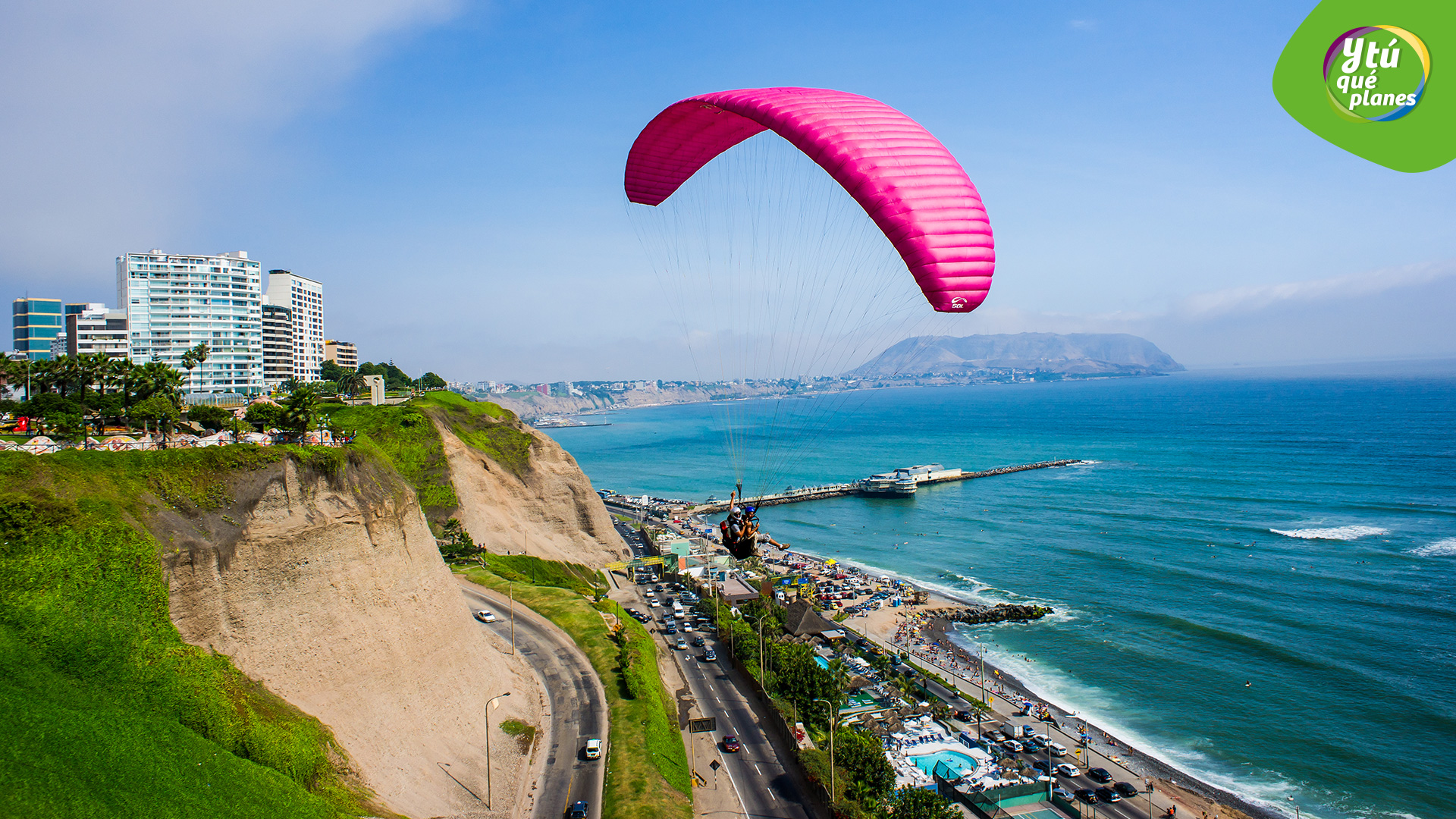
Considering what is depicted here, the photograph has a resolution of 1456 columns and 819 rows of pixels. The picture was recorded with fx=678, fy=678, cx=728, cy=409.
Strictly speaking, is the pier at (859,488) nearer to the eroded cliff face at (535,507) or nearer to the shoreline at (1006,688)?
the eroded cliff face at (535,507)

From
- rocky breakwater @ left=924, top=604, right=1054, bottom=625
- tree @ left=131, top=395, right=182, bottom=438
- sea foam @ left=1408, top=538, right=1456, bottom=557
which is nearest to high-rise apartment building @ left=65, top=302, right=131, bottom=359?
tree @ left=131, top=395, right=182, bottom=438

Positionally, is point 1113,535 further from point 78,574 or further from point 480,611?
point 78,574

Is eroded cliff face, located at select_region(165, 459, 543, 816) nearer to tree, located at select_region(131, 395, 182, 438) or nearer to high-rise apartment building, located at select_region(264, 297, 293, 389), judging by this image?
tree, located at select_region(131, 395, 182, 438)

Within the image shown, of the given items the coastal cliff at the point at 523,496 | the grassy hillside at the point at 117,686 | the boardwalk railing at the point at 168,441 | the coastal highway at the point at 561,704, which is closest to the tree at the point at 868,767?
the coastal highway at the point at 561,704

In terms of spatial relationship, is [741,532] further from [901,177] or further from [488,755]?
[488,755]

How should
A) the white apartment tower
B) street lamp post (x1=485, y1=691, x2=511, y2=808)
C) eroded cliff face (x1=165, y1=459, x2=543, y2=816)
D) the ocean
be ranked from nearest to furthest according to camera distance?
eroded cliff face (x1=165, y1=459, x2=543, y2=816), street lamp post (x1=485, y1=691, x2=511, y2=808), the ocean, the white apartment tower

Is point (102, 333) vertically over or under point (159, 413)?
over

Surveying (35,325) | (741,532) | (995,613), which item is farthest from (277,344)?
(741,532)
